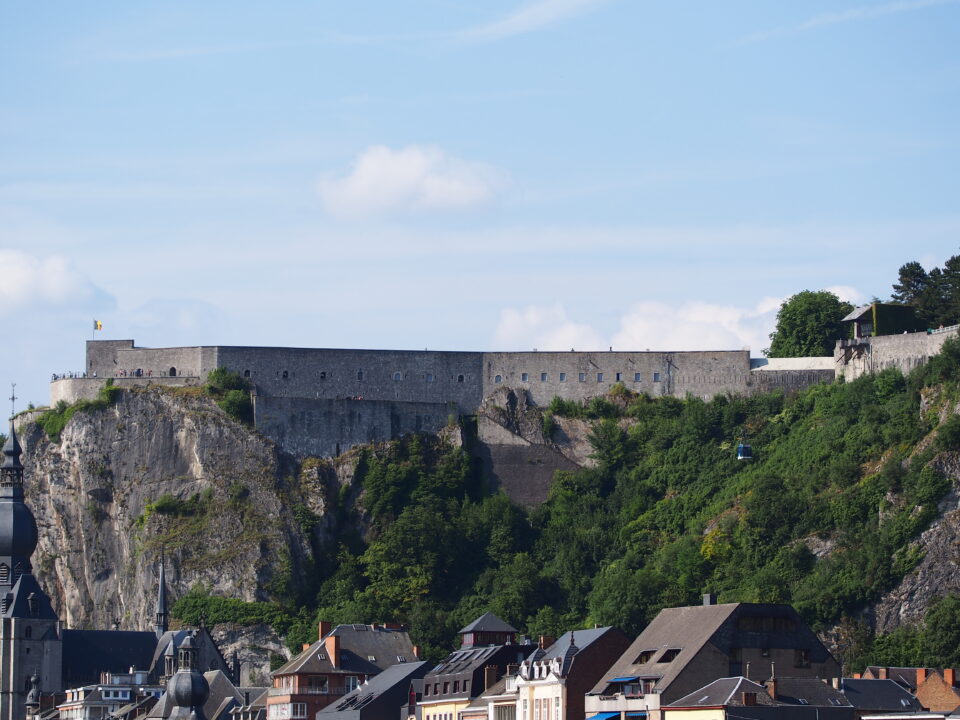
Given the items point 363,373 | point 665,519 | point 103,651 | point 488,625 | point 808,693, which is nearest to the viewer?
point 808,693

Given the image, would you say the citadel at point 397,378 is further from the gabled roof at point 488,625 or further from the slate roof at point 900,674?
the slate roof at point 900,674

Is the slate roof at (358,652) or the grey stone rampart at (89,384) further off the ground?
the grey stone rampart at (89,384)

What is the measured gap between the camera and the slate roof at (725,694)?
82.6 meters

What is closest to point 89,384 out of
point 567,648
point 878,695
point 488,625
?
point 488,625

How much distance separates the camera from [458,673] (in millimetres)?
98250

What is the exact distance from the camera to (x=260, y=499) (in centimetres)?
12131

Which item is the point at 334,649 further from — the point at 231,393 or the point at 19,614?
the point at 19,614

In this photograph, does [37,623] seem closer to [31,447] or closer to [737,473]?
[31,447]

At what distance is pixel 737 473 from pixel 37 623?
35298 mm

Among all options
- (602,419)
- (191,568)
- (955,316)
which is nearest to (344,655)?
(191,568)

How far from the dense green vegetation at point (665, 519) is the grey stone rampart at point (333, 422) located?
116cm

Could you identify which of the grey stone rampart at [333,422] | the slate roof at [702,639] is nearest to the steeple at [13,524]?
the grey stone rampart at [333,422]

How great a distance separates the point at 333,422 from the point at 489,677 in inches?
1158

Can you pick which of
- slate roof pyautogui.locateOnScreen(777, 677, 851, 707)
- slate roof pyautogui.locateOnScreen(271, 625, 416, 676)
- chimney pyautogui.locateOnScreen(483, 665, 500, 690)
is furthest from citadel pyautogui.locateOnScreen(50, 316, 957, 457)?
slate roof pyautogui.locateOnScreen(777, 677, 851, 707)
